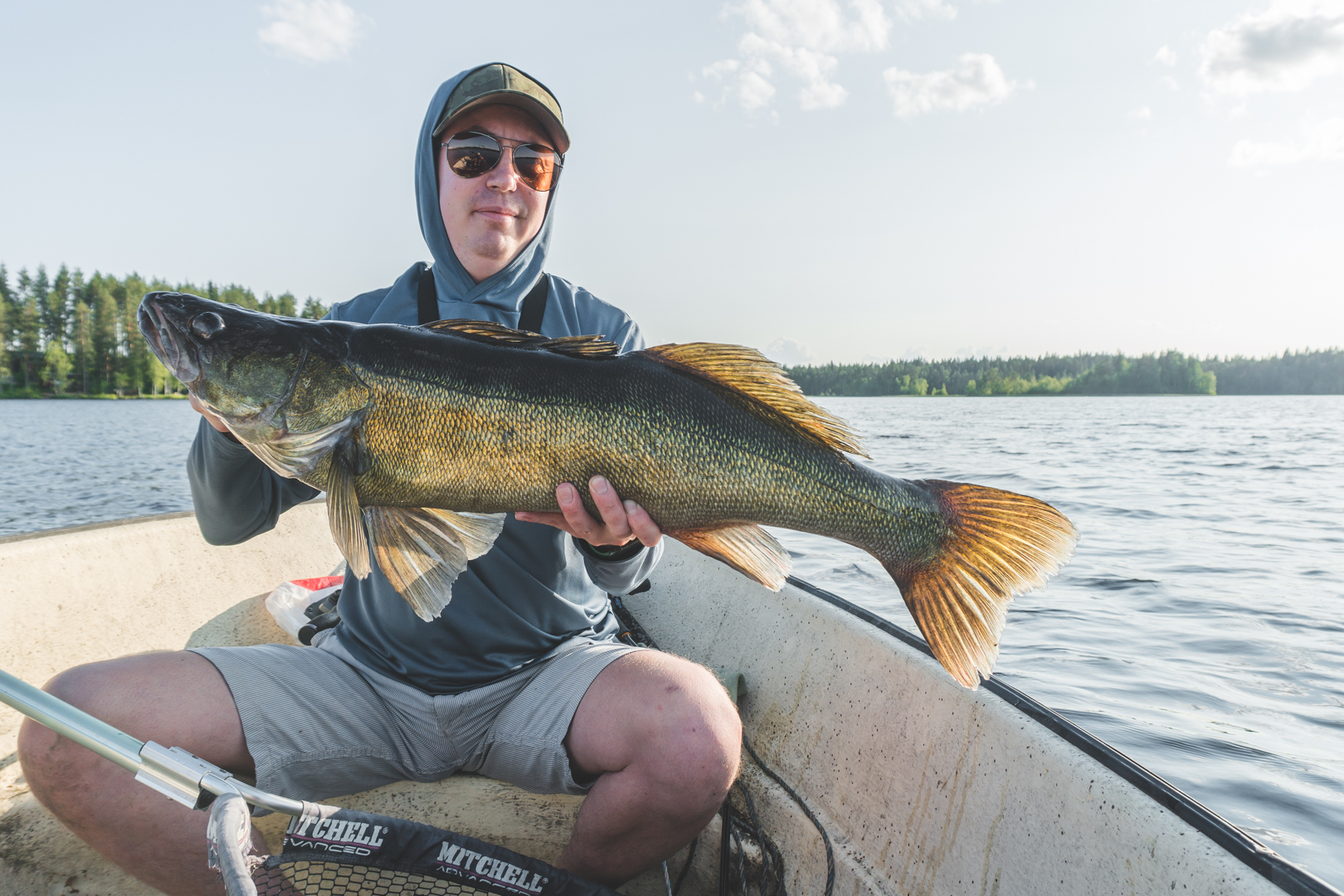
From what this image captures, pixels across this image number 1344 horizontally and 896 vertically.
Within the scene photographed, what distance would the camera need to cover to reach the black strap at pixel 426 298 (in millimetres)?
3066

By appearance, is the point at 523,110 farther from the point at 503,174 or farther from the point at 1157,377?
the point at 1157,377

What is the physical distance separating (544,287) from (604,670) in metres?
1.61

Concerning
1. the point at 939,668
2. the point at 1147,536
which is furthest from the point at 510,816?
the point at 1147,536

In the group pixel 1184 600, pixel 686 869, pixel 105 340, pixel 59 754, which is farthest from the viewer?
pixel 105 340

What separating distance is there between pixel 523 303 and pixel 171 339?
1332 mm

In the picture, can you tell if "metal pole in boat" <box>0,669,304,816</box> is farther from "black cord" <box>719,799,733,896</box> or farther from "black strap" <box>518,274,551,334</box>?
"black strap" <box>518,274,551,334</box>

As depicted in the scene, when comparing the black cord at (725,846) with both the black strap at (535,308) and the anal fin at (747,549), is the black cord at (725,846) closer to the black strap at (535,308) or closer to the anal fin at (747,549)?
the anal fin at (747,549)

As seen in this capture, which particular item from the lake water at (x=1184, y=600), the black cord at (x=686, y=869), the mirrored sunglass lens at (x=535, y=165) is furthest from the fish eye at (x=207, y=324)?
the lake water at (x=1184, y=600)

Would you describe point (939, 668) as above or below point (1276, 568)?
above

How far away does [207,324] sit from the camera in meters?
2.09

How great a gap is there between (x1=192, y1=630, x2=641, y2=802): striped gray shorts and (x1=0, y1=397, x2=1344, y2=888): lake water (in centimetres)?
222

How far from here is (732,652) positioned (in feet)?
12.2

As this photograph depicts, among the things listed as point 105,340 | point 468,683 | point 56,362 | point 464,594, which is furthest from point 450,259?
point 56,362

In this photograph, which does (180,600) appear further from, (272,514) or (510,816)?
(510,816)
